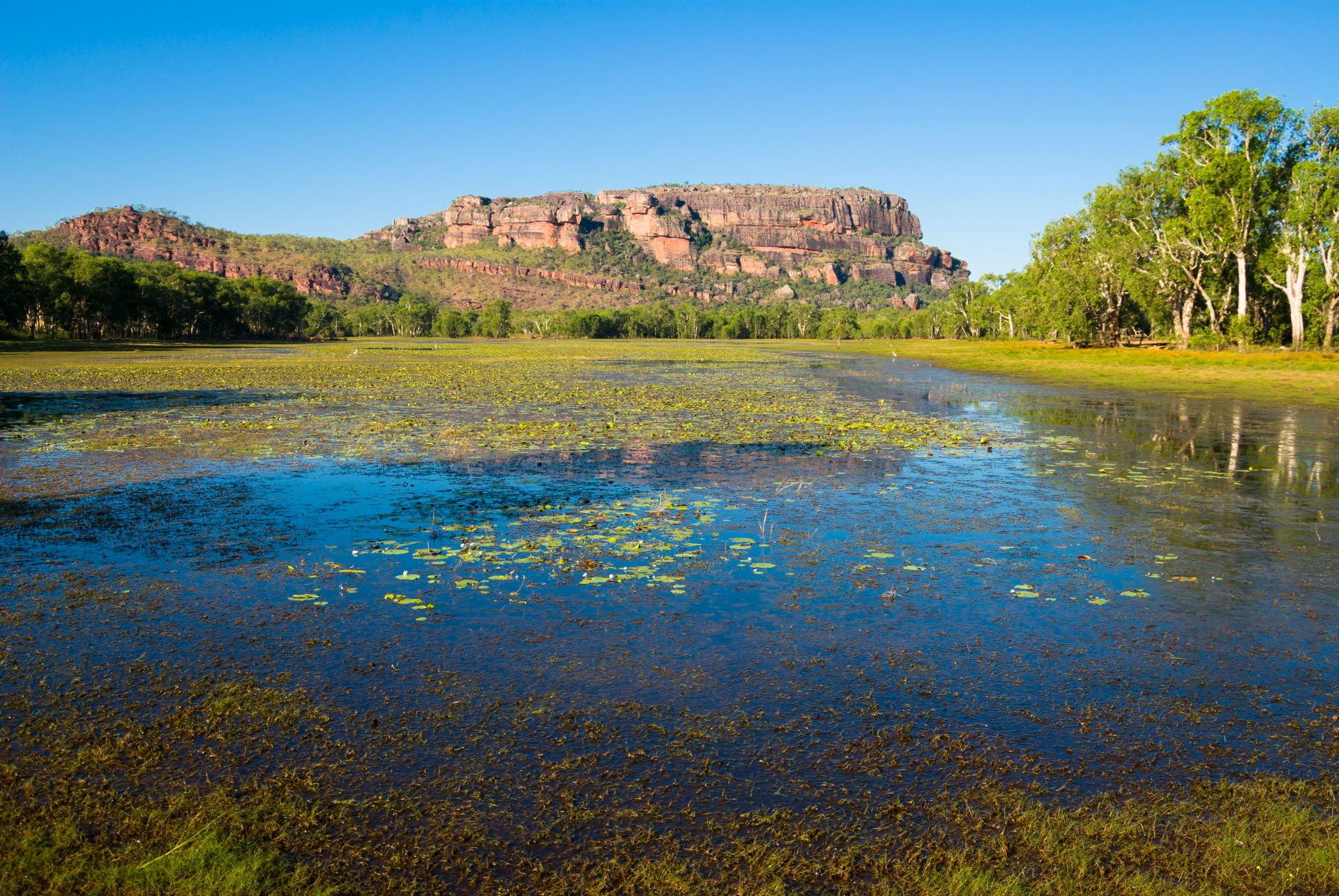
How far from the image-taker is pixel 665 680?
6344 mm

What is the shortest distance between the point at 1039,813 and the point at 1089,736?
1133mm

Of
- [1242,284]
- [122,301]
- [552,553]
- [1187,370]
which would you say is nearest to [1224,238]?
[1242,284]

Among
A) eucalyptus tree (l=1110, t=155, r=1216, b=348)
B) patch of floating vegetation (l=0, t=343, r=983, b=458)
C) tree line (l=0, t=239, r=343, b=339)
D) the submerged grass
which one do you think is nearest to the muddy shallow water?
the submerged grass

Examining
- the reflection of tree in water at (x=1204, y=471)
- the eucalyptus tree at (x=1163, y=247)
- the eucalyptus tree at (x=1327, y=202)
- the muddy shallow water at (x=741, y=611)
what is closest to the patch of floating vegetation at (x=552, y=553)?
the muddy shallow water at (x=741, y=611)

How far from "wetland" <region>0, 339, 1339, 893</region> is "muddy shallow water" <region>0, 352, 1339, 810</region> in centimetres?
4

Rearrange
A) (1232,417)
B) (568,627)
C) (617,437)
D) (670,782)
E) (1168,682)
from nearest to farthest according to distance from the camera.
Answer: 1. (670,782)
2. (1168,682)
3. (568,627)
4. (617,437)
5. (1232,417)

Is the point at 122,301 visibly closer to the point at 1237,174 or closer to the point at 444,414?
the point at 444,414

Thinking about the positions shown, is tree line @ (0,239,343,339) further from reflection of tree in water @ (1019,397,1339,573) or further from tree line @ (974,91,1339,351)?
tree line @ (974,91,1339,351)

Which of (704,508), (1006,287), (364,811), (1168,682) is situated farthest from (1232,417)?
(1006,287)

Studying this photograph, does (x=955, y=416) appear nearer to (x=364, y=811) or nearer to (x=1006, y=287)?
(x=364, y=811)

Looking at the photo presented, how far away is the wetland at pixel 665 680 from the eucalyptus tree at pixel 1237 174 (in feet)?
149

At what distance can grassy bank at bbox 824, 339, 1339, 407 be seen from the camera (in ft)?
113

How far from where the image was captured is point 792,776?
16.4 ft

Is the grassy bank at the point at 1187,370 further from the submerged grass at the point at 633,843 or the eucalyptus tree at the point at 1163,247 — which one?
the submerged grass at the point at 633,843
